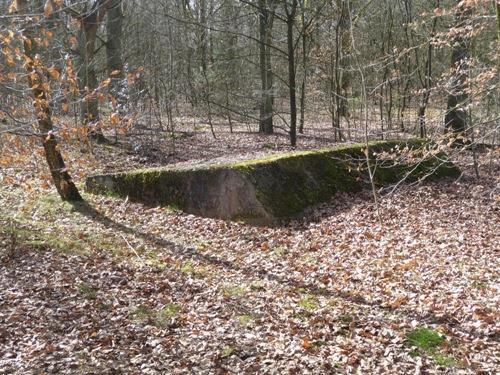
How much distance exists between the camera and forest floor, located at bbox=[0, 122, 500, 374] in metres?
5.30

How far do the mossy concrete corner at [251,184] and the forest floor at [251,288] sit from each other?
0.34 metres

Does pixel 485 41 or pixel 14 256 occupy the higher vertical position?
pixel 485 41

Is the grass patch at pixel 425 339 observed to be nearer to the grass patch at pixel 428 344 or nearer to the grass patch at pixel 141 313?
the grass patch at pixel 428 344

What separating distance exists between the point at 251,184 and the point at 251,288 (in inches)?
137

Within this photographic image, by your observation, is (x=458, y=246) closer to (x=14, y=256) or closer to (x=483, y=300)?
(x=483, y=300)

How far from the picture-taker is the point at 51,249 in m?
8.25

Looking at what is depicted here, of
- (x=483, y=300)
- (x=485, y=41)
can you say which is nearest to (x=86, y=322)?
(x=483, y=300)

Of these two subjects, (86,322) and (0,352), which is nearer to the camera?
(0,352)

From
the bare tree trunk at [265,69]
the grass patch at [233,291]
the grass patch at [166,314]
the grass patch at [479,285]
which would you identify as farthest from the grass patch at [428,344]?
the bare tree trunk at [265,69]

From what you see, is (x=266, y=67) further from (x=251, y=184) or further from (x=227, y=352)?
(x=227, y=352)

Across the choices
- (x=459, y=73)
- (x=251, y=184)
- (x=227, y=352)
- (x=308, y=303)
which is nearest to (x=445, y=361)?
(x=308, y=303)

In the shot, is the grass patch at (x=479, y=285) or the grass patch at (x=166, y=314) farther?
the grass patch at (x=479, y=285)

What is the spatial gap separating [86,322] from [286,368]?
2.53 metres

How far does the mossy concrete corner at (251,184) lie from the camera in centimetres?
1029
